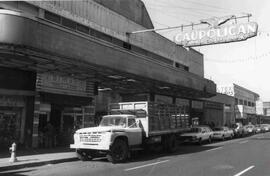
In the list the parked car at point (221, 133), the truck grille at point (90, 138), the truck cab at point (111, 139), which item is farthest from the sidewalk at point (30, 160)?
the parked car at point (221, 133)

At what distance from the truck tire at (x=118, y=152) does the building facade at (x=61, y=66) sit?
16.3 ft

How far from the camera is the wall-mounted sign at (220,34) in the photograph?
2120cm

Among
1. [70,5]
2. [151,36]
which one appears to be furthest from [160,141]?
[151,36]

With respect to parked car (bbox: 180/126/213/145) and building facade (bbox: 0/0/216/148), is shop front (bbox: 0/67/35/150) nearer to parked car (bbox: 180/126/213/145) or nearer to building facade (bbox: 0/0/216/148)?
building facade (bbox: 0/0/216/148)

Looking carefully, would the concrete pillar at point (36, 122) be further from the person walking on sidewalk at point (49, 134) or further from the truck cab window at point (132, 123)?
the truck cab window at point (132, 123)

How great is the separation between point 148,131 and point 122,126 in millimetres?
1713

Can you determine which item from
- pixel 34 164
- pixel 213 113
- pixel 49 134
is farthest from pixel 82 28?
pixel 213 113

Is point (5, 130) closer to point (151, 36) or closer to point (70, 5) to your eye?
point (70, 5)

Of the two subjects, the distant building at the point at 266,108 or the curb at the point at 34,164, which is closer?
the curb at the point at 34,164

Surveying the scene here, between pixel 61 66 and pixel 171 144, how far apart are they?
7342 millimetres

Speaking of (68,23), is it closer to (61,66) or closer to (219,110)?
(61,66)

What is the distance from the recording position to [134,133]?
15703mm

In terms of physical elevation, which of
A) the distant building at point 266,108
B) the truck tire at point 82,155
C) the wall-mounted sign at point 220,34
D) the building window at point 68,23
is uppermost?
the building window at point 68,23

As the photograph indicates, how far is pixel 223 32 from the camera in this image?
22.0 metres
